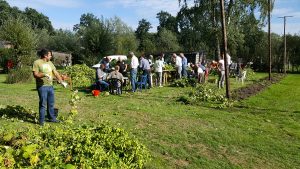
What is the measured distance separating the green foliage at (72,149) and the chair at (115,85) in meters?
9.76

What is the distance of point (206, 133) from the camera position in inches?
347

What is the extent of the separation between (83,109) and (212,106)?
4681mm

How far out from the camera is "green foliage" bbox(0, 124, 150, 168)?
13.2 ft

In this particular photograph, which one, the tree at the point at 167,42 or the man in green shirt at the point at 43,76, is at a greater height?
the tree at the point at 167,42

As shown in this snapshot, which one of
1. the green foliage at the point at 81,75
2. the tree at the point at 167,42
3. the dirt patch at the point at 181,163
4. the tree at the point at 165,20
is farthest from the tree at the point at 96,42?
the tree at the point at 165,20

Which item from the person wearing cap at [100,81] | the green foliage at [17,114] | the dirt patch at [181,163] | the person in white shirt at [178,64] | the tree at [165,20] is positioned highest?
the tree at [165,20]

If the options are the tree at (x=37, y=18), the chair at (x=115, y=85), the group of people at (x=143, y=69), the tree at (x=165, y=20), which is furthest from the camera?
the tree at (x=37, y=18)

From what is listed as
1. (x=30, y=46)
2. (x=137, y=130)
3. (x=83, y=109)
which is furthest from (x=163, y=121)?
(x=30, y=46)

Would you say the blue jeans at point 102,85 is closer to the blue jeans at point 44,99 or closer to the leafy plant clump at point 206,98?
the leafy plant clump at point 206,98

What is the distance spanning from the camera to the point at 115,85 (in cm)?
1575

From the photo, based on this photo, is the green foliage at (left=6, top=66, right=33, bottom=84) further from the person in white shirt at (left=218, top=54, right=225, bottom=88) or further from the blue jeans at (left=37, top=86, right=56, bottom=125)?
the blue jeans at (left=37, top=86, right=56, bottom=125)

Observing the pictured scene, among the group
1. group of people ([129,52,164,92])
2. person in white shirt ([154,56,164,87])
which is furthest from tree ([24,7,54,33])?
group of people ([129,52,164,92])

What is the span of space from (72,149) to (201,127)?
524 cm

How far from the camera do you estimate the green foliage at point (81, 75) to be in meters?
20.4
